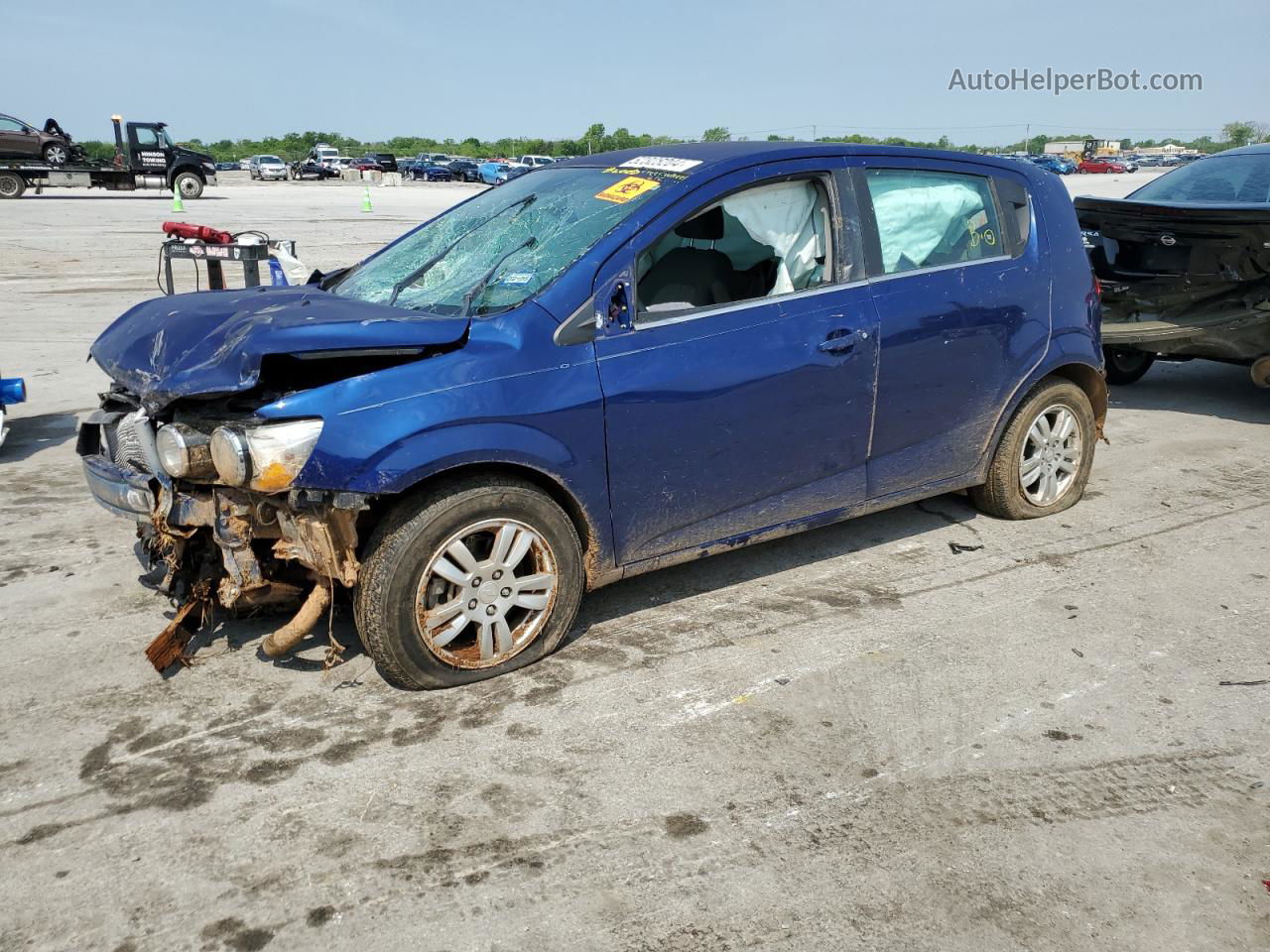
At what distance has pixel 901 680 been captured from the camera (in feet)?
12.5

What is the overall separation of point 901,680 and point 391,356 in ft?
6.96

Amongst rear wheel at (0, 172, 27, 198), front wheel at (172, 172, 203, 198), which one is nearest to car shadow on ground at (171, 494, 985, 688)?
rear wheel at (0, 172, 27, 198)

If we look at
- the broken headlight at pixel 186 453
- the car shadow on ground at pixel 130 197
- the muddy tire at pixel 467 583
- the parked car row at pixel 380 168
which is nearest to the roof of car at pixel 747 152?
the muddy tire at pixel 467 583

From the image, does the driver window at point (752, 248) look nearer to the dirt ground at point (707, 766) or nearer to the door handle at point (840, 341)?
the door handle at point (840, 341)

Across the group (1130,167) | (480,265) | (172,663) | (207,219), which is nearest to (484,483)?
(480,265)

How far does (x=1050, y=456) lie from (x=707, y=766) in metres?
3.00

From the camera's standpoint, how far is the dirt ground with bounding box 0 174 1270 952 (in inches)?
104

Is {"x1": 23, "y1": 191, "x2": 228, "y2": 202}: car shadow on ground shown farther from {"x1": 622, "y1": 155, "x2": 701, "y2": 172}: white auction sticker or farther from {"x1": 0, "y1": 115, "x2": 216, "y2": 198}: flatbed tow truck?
{"x1": 622, "y1": 155, "x2": 701, "y2": 172}: white auction sticker

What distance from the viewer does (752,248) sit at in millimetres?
4375

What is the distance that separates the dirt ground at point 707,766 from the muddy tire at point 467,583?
0.13 metres

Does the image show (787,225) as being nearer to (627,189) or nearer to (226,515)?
(627,189)

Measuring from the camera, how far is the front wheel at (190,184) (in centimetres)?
3392

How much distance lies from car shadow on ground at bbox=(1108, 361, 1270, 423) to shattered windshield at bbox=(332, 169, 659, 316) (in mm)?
4464

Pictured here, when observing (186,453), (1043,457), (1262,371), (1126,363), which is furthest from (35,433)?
(1262,371)
